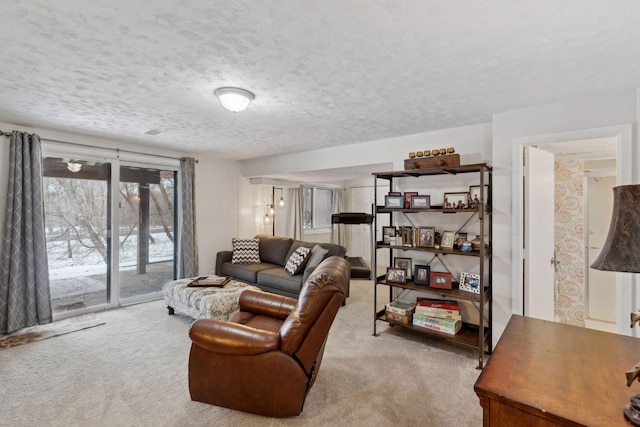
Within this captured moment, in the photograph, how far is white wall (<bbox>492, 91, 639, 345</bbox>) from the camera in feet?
8.14

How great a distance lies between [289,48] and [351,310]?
11.3 ft

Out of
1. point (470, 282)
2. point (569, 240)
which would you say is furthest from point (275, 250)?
point (569, 240)

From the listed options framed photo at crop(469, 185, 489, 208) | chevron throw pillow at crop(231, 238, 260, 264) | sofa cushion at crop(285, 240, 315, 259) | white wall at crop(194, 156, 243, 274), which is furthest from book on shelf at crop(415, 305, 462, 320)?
white wall at crop(194, 156, 243, 274)

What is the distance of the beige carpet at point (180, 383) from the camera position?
2.00 meters

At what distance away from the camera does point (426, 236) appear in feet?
10.7

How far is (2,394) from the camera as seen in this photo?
7.33ft

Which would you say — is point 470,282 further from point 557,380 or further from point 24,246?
point 24,246

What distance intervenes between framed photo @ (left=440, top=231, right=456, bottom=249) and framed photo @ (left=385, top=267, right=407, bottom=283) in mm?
539

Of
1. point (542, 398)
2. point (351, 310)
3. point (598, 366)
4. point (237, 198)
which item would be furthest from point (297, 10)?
point (237, 198)

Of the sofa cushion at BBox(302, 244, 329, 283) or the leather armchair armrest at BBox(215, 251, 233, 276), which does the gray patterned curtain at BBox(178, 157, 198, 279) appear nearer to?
the leather armchair armrest at BBox(215, 251, 233, 276)

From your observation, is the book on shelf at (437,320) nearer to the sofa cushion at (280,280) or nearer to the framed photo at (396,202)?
the framed photo at (396,202)

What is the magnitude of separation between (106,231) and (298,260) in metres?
→ 2.77

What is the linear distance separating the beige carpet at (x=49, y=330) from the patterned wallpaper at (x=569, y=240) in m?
5.76

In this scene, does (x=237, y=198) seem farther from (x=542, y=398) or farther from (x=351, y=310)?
(x=542, y=398)
